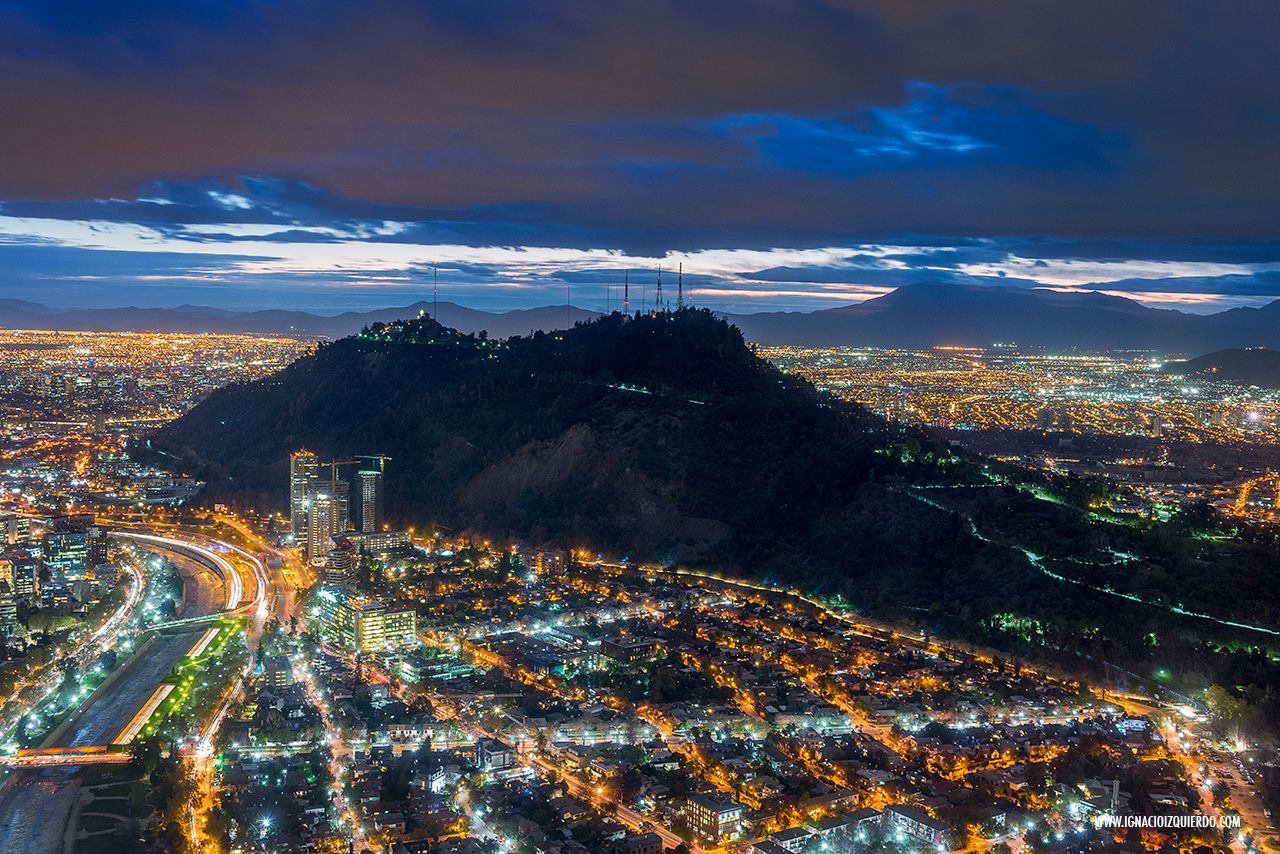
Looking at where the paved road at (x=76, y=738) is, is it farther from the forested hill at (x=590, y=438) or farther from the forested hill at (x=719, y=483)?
the forested hill at (x=719, y=483)

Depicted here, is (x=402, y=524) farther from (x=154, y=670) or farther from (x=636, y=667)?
(x=636, y=667)

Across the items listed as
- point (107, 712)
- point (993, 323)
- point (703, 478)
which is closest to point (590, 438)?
point (703, 478)

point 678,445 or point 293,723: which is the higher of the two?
point 678,445

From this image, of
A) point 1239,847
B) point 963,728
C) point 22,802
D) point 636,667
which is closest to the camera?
point 1239,847

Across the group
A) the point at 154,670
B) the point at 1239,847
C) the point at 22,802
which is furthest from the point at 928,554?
the point at 22,802

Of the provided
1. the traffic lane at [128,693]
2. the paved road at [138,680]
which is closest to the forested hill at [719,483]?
the paved road at [138,680]

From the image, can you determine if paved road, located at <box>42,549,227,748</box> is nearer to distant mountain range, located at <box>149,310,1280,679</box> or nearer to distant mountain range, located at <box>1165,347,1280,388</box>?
distant mountain range, located at <box>149,310,1280,679</box>

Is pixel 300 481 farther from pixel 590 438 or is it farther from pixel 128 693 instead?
pixel 128 693
